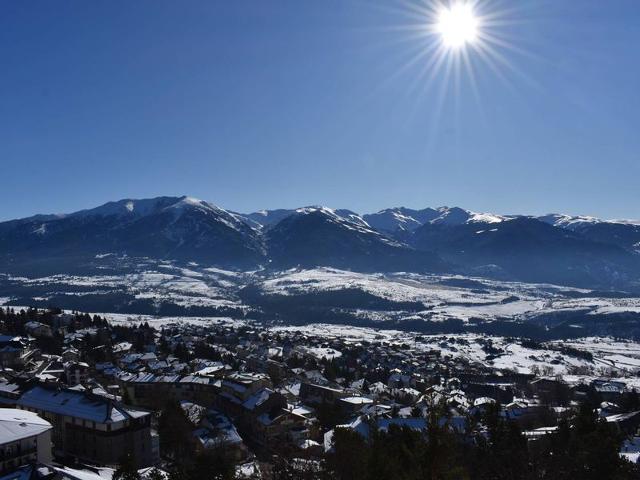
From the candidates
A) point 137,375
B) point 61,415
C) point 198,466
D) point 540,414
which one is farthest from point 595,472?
point 137,375

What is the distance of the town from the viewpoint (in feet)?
105

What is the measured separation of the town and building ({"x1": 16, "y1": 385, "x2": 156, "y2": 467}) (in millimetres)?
126

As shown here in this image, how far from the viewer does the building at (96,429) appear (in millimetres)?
44969

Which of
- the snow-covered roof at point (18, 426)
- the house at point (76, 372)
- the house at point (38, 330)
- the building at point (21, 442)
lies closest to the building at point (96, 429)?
the snow-covered roof at point (18, 426)

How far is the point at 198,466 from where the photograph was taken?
3198 cm

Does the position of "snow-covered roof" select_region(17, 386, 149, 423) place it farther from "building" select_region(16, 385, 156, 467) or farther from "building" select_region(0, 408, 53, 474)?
"building" select_region(0, 408, 53, 474)

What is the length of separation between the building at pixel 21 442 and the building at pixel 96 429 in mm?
7106

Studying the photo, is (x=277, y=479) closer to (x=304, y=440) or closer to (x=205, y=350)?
(x=304, y=440)

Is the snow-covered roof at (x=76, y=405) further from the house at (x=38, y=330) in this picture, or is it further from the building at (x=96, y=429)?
the house at (x=38, y=330)

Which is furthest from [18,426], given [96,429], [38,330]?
[38,330]

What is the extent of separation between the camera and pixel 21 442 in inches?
1394

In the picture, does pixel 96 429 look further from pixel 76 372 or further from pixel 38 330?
pixel 38 330

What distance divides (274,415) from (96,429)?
23824 mm

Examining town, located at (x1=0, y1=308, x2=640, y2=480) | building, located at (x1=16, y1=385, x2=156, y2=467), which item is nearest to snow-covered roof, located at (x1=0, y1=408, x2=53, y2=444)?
town, located at (x1=0, y1=308, x2=640, y2=480)
